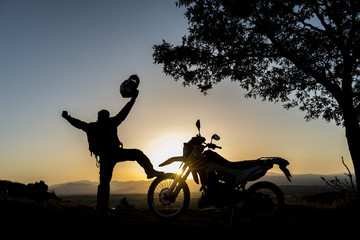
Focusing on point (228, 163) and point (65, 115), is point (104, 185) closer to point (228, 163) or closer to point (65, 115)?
point (65, 115)

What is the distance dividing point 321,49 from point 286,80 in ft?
6.80

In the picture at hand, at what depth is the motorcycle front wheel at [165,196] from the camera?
625 cm

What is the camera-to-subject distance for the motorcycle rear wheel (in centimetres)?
594

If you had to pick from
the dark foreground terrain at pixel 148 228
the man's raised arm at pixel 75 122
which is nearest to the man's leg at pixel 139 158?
the man's raised arm at pixel 75 122

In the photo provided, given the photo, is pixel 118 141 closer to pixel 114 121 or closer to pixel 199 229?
pixel 114 121

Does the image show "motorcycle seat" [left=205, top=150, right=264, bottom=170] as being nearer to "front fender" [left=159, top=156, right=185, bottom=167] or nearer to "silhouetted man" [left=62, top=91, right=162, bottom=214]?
"front fender" [left=159, top=156, right=185, bottom=167]

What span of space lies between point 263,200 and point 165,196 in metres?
2.24

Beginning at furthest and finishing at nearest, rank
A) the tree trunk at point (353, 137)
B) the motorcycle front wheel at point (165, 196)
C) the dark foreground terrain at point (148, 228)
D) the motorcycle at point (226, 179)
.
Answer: the tree trunk at point (353, 137)
the motorcycle front wheel at point (165, 196)
the motorcycle at point (226, 179)
the dark foreground terrain at point (148, 228)

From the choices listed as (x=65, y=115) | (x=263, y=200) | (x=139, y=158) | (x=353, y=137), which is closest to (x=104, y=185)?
(x=139, y=158)

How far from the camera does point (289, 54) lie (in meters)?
12.0

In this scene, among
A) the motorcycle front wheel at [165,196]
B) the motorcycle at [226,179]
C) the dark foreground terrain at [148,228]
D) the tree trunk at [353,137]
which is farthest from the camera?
the tree trunk at [353,137]

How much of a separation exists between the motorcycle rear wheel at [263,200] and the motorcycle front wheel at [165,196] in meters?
1.43

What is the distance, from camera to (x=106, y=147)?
5.98 meters

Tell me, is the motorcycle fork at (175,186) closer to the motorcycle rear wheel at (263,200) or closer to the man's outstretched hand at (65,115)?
the motorcycle rear wheel at (263,200)
